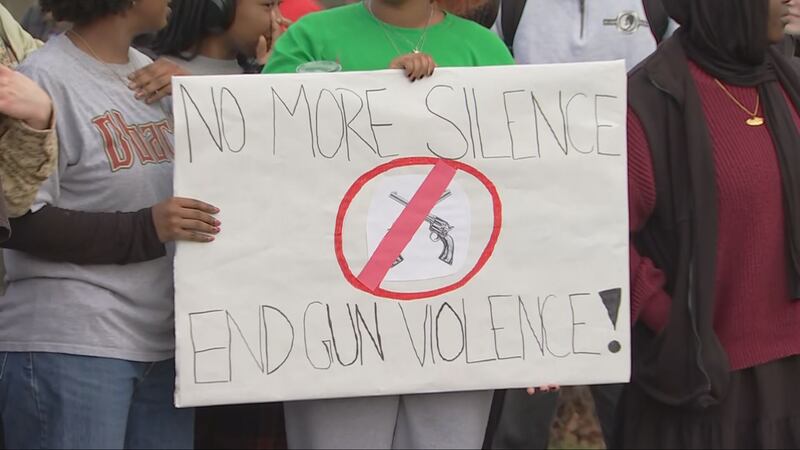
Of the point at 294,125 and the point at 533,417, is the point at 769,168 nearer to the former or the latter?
the point at 294,125

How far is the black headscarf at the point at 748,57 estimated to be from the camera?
3.35 metres

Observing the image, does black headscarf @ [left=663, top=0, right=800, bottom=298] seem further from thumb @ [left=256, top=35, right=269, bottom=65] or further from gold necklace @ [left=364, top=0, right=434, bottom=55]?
thumb @ [left=256, top=35, right=269, bottom=65]

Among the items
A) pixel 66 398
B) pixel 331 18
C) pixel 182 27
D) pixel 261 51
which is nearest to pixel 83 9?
pixel 331 18

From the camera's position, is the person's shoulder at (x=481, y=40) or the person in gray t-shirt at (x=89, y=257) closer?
the person in gray t-shirt at (x=89, y=257)

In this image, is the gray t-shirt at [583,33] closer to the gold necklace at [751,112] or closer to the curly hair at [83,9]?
the gold necklace at [751,112]

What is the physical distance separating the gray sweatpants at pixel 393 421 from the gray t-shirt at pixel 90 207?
418mm

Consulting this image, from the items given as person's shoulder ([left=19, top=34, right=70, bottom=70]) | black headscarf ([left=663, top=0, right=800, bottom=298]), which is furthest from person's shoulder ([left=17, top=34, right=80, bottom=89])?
black headscarf ([left=663, top=0, right=800, bottom=298])

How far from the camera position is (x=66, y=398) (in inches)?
122

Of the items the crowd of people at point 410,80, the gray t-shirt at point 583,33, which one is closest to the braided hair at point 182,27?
the crowd of people at point 410,80

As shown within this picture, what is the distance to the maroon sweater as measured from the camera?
3367 mm

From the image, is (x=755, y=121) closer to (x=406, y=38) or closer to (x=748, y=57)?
(x=748, y=57)

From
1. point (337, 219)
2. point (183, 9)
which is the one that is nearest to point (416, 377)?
point (337, 219)

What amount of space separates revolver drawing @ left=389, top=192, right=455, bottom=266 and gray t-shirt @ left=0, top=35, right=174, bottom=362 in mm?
628

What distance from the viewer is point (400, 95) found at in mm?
3113
